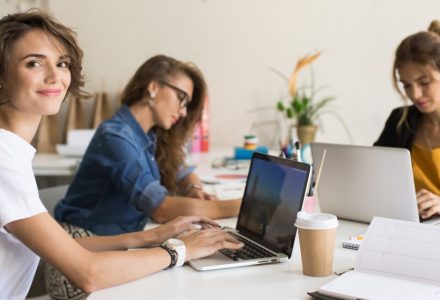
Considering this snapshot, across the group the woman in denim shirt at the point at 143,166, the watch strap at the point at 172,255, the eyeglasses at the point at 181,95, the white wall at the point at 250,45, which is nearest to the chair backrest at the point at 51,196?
the woman in denim shirt at the point at 143,166

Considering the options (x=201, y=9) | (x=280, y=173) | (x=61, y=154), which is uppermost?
(x=201, y=9)

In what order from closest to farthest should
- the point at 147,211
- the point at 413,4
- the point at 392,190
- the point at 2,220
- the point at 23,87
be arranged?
the point at 2,220 → the point at 23,87 → the point at 392,190 → the point at 147,211 → the point at 413,4

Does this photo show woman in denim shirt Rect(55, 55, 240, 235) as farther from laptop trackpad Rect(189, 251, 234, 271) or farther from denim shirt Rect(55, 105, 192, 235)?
laptop trackpad Rect(189, 251, 234, 271)

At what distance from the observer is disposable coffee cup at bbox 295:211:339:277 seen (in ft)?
4.07

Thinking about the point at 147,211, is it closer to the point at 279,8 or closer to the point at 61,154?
the point at 61,154

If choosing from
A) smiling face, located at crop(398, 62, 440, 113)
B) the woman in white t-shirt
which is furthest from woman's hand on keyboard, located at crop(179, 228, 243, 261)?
smiling face, located at crop(398, 62, 440, 113)

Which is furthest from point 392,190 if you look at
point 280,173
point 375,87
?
point 375,87

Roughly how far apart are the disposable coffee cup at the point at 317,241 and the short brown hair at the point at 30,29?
702 mm

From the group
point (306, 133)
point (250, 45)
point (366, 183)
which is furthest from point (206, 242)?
point (250, 45)

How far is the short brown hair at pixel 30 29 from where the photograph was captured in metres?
1.32

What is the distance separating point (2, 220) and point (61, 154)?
1996mm

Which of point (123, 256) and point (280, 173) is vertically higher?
point (280, 173)

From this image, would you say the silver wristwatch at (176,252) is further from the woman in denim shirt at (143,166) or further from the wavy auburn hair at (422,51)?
the wavy auburn hair at (422,51)

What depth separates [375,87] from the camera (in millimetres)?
3465
